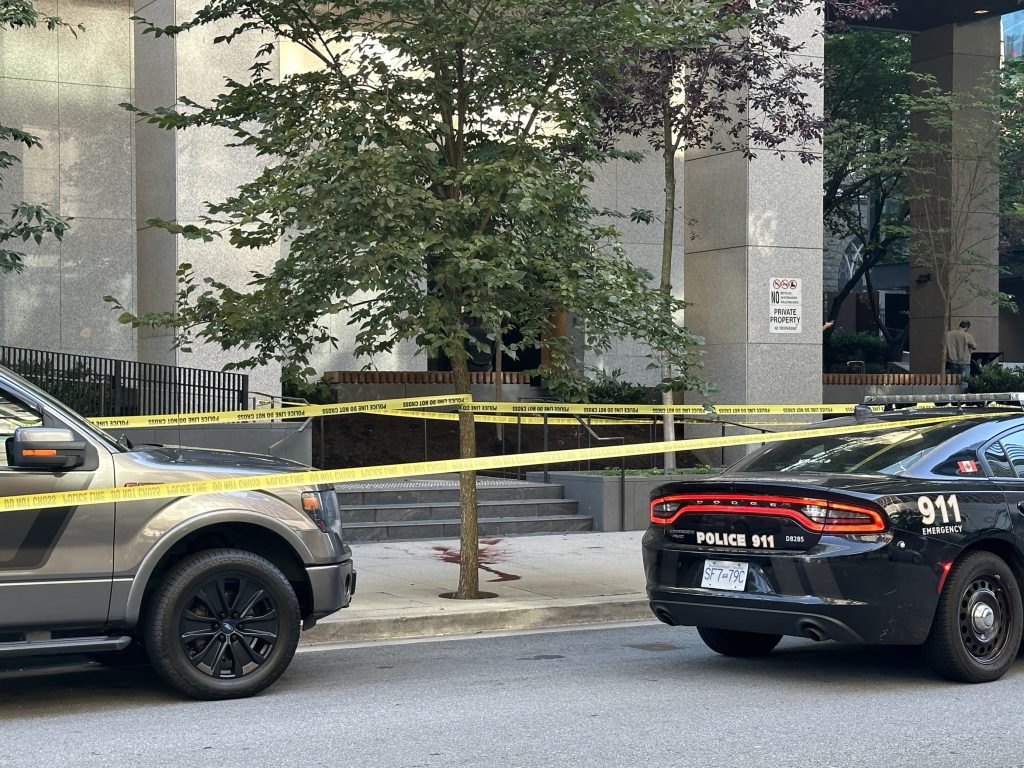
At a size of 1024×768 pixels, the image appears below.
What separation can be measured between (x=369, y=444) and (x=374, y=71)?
9.12 meters

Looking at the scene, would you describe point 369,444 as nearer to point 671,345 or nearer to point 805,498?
point 671,345

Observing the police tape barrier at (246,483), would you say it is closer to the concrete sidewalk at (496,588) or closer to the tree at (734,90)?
the concrete sidewalk at (496,588)

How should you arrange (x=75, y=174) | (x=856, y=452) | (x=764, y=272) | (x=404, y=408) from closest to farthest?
(x=856, y=452) → (x=404, y=408) → (x=764, y=272) → (x=75, y=174)

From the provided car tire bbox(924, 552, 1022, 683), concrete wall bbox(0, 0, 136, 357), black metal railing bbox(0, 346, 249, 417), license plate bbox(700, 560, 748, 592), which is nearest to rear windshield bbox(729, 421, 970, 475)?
car tire bbox(924, 552, 1022, 683)

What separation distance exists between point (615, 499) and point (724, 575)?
27.2 feet

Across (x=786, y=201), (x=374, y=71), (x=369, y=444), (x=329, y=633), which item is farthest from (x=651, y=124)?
(x=329, y=633)

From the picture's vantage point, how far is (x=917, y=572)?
24.4 feet

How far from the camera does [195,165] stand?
17.7 metres

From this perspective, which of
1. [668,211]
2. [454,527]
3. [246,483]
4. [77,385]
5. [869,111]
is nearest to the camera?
[246,483]

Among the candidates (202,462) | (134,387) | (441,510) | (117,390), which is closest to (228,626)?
(202,462)

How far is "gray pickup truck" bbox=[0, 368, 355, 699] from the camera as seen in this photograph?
6.85 metres

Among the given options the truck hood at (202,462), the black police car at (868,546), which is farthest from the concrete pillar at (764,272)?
the truck hood at (202,462)

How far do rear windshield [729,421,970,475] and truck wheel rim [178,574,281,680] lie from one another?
3.05 metres

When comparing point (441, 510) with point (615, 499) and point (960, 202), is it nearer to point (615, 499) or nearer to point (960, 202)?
point (615, 499)
